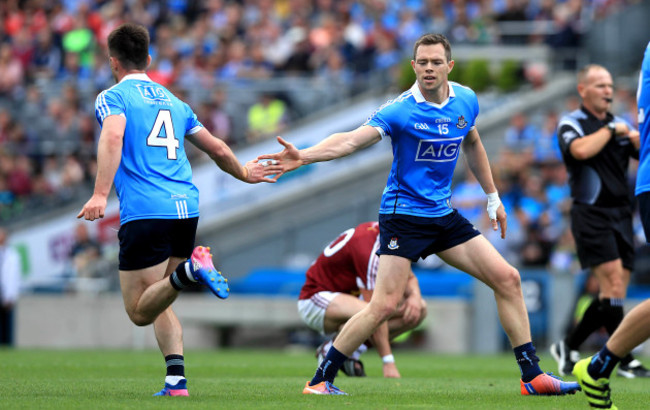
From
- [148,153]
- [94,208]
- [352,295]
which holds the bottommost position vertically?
[352,295]

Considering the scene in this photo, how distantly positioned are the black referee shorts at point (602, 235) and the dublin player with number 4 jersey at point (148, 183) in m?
3.84

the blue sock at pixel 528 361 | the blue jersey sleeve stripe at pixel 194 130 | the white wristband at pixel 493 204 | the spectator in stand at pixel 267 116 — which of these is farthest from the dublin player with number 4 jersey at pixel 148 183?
the spectator in stand at pixel 267 116

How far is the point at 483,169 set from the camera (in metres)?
8.48

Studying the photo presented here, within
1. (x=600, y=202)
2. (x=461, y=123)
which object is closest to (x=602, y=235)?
(x=600, y=202)

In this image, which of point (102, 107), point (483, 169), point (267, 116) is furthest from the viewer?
point (267, 116)

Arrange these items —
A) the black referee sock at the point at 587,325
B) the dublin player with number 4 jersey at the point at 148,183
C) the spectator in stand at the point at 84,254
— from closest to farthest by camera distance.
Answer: the dublin player with number 4 jersey at the point at 148,183 → the black referee sock at the point at 587,325 → the spectator in stand at the point at 84,254

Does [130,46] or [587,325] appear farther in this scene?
[587,325]

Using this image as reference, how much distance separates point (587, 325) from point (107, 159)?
16.8 ft

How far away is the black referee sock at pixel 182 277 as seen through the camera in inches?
292

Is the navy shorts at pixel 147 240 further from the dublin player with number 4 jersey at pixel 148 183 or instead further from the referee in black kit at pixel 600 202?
the referee in black kit at pixel 600 202

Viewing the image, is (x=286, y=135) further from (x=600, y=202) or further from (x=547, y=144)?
(x=600, y=202)

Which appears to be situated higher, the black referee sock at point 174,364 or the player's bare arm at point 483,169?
the player's bare arm at point 483,169

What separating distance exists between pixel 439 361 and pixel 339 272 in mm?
3441

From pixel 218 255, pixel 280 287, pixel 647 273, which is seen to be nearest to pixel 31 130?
pixel 218 255
